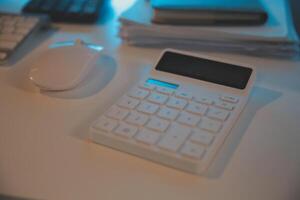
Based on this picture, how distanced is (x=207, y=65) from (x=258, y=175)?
18cm

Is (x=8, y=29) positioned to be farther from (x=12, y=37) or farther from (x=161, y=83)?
(x=161, y=83)

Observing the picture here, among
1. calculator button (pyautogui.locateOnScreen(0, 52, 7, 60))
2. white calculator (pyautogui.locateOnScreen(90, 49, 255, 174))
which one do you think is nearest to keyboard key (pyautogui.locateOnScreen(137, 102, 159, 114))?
white calculator (pyautogui.locateOnScreen(90, 49, 255, 174))

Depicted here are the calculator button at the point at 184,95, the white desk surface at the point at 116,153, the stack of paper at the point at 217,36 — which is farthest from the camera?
the stack of paper at the point at 217,36

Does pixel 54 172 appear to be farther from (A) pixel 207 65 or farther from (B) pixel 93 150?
(A) pixel 207 65

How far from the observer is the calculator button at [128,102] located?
1.61 ft

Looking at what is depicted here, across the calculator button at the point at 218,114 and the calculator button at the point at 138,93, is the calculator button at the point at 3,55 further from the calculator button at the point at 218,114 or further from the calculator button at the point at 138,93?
the calculator button at the point at 218,114

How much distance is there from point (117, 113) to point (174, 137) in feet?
0.27

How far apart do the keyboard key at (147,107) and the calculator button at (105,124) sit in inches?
1.5

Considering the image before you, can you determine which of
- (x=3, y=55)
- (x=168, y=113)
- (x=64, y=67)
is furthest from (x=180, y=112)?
(x=3, y=55)

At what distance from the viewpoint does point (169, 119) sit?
47cm

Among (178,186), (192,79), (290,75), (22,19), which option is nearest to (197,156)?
(178,186)

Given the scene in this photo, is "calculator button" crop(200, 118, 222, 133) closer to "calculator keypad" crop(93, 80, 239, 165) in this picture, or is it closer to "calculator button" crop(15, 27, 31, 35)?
"calculator keypad" crop(93, 80, 239, 165)

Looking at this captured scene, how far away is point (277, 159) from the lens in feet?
1.45

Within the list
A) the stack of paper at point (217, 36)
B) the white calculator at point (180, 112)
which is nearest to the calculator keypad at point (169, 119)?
the white calculator at point (180, 112)
